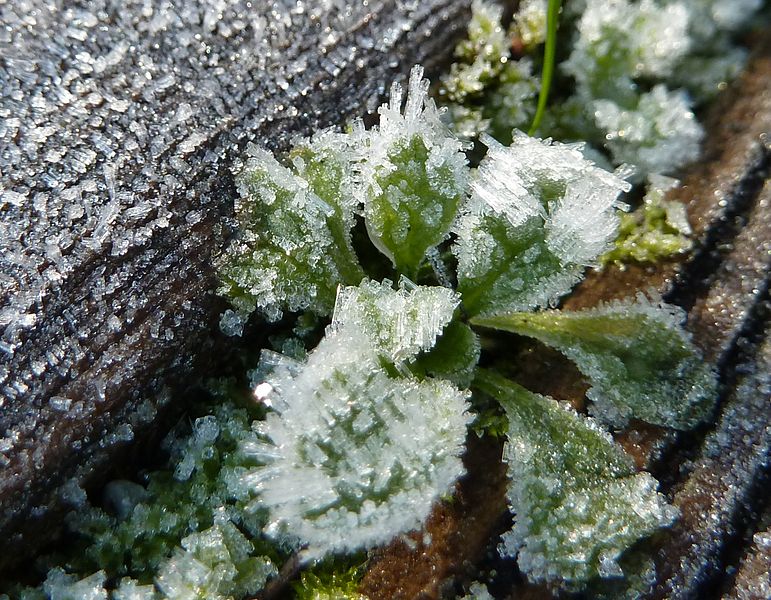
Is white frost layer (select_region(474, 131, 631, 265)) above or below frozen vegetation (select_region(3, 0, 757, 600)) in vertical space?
above

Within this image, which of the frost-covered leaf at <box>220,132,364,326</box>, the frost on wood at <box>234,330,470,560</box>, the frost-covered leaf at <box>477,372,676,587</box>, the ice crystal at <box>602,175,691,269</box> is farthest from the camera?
the ice crystal at <box>602,175,691,269</box>

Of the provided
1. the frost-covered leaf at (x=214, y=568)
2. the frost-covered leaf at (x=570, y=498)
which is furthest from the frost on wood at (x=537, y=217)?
the frost-covered leaf at (x=214, y=568)

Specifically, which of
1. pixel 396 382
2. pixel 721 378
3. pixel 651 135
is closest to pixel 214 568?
pixel 396 382

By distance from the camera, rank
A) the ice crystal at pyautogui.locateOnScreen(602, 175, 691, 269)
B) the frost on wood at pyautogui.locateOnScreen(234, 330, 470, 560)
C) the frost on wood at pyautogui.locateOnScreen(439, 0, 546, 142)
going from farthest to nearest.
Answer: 1. the frost on wood at pyautogui.locateOnScreen(439, 0, 546, 142)
2. the ice crystal at pyautogui.locateOnScreen(602, 175, 691, 269)
3. the frost on wood at pyautogui.locateOnScreen(234, 330, 470, 560)

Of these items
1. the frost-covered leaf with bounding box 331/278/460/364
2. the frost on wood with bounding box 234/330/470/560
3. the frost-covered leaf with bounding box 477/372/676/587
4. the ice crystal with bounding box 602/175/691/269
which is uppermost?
the ice crystal with bounding box 602/175/691/269

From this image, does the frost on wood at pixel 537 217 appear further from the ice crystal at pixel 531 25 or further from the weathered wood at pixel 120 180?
the ice crystal at pixel 531 25

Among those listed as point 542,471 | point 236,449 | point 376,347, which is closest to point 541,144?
point 376,347

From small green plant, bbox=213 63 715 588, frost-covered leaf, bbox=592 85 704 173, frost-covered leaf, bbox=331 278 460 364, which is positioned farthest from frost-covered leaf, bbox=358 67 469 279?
frost-covered leaf, bbox=592 85 704 173

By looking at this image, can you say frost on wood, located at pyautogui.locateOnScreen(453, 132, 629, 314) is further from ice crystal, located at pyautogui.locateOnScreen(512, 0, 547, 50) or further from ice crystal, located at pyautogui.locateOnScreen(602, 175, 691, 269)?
ice crystal, located at pyautogui.locateOnScreen(512, 0, 547, 50)
